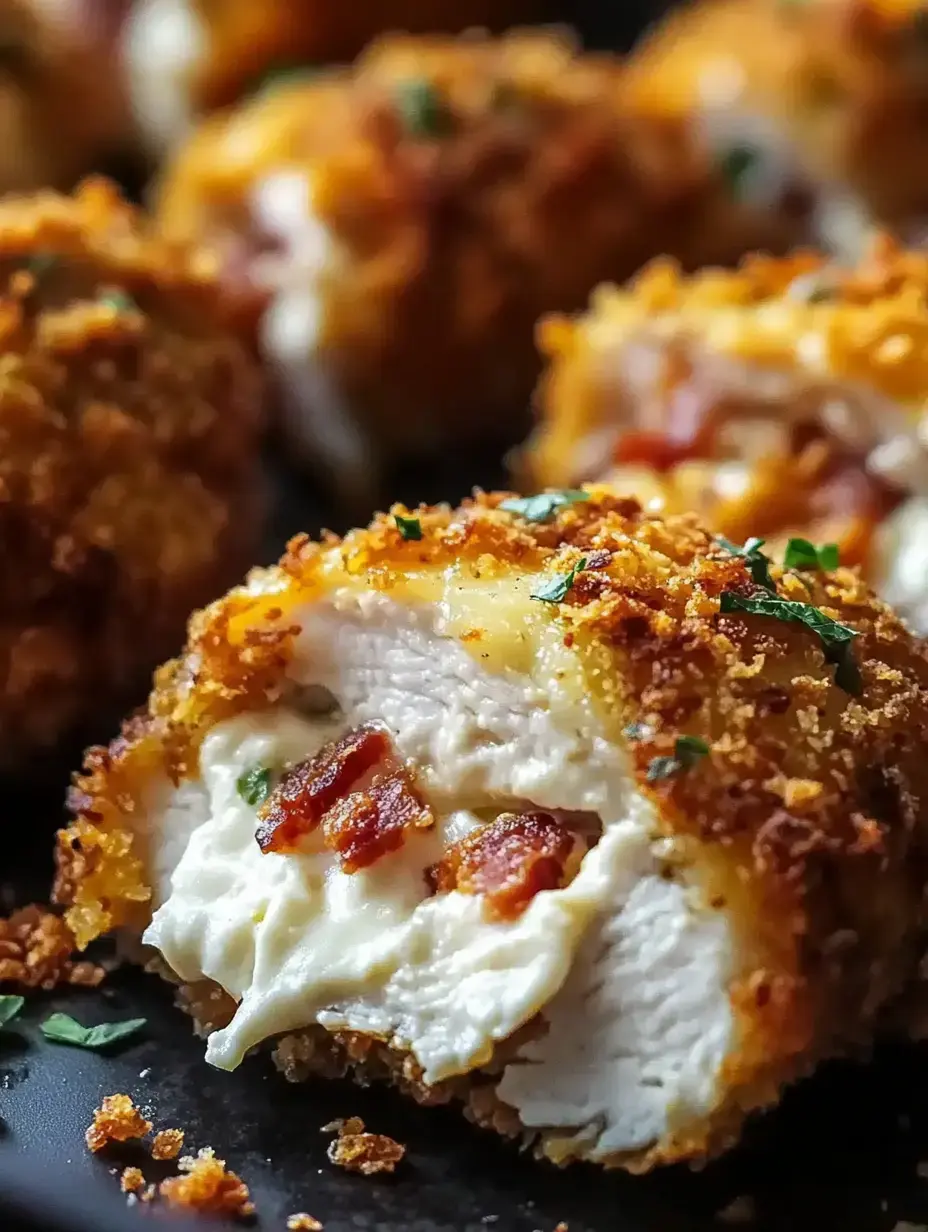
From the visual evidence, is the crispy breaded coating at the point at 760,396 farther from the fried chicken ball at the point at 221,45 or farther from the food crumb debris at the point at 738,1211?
the fried chicken ball at the point at 221,45

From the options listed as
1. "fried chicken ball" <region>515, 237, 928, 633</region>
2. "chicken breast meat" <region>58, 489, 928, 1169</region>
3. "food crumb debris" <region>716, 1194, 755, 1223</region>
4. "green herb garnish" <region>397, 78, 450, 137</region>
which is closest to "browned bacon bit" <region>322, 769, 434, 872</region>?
"chicken breast meat" <region>58, 489, 928, 1169</region>

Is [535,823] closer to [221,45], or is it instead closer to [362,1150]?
[362,1150]

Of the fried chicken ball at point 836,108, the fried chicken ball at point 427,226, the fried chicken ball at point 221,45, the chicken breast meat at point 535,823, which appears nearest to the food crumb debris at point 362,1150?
the chicken breast meat at point 535,823

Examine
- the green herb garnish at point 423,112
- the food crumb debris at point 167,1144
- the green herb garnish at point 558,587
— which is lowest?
the food crumb debris at point 167,1144

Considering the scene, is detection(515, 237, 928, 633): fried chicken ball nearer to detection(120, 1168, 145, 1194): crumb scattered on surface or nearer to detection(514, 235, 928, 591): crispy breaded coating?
detection(514, 235, 928, 591): crispy breaded coating

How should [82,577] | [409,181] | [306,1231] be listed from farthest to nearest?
[409,181] → [82,577] → [306,1231]

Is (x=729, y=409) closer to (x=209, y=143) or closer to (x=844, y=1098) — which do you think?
(x=844, y=1098)

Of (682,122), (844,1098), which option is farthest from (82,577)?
(682,122)
